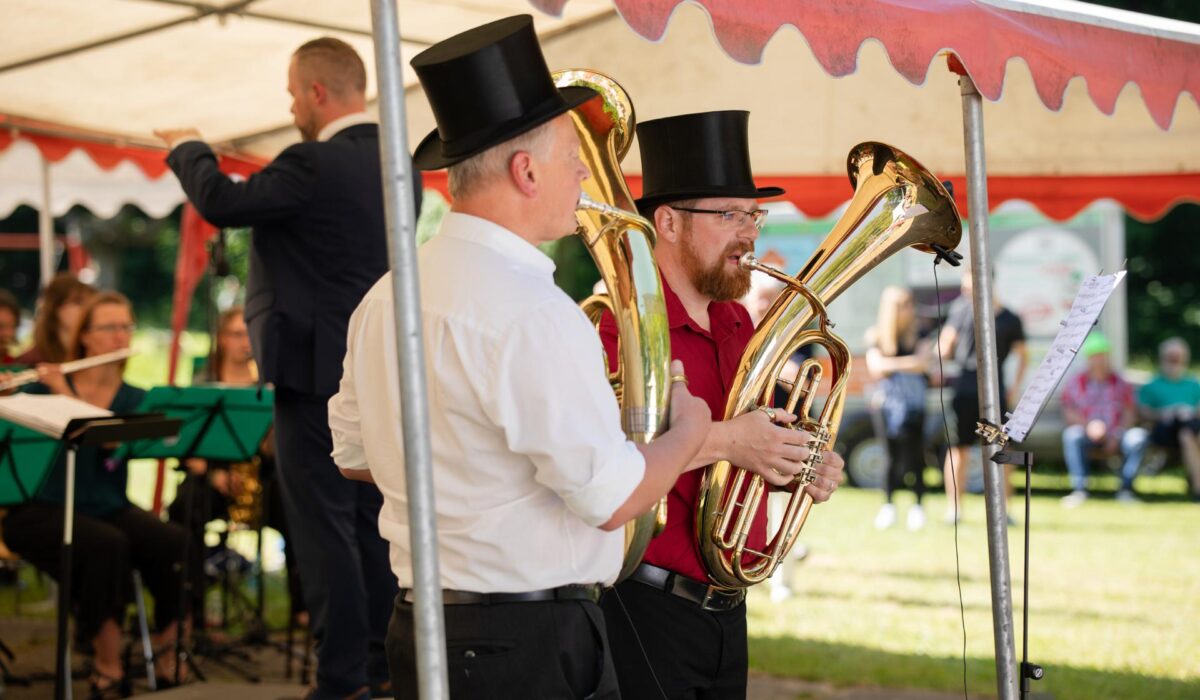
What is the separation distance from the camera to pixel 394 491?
7.73 ft

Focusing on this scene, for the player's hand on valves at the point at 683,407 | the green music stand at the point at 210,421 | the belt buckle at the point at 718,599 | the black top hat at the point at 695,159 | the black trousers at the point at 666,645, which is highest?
the black top hat at the point at 695,159

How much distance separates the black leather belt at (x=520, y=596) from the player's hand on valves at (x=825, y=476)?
81 centimetres

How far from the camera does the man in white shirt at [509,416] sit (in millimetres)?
2109

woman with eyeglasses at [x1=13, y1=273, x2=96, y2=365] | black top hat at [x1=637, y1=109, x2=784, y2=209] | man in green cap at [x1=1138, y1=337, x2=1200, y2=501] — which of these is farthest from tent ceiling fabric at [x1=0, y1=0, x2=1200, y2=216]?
man in green cap at [x1=1138, y1=337, x2=1200, y2=501]

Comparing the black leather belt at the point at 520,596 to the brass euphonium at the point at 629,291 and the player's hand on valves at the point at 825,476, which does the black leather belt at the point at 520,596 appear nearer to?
the brass euphonium at the point at 629,291

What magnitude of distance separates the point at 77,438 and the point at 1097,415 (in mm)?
10862

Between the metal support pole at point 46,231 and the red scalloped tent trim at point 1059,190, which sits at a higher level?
the metal support pole at point 46,231

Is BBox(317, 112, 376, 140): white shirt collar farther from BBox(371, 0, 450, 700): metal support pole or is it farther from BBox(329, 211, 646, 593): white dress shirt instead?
BBox(371, 0, 450, 700): metal support pole

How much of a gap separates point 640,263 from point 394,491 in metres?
0.65

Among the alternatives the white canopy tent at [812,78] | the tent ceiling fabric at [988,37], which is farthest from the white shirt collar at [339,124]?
the tent ceiling fabric at [988,37]

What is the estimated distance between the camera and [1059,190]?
21.9 ft

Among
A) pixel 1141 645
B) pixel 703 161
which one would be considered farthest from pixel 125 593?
pixel 1141 645

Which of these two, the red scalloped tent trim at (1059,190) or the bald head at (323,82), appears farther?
the red scalloped tent trim at (1059,190)

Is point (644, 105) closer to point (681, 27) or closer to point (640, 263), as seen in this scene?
point (681, 27)
